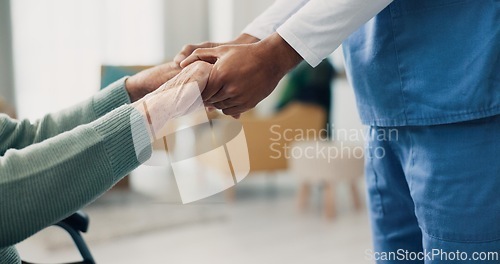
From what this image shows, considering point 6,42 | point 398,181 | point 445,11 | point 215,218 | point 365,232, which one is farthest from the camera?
point 6,42

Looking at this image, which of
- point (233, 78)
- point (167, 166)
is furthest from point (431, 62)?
point (167, 166)

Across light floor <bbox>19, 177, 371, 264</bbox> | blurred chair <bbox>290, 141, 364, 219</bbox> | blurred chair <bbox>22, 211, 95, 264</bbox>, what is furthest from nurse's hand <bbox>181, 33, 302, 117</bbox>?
blurred chair <bbox>290, 141, 364, 219</bbox>

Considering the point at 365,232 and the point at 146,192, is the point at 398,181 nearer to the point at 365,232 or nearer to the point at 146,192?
the point at 365,232

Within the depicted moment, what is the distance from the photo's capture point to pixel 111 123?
2.42 feet

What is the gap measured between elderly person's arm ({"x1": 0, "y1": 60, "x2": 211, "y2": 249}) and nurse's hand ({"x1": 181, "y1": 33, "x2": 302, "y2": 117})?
125mm

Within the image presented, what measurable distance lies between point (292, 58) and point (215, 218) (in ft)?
8.46

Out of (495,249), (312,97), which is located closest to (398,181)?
(495,249)

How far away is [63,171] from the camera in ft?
2.26

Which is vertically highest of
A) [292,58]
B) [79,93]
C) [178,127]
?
[292,58]

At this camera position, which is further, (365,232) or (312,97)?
(312,97)

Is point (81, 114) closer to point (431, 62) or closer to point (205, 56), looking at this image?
point (205, 56)

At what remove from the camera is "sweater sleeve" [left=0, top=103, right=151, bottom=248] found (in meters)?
0.67

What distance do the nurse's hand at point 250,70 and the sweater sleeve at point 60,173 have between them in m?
A: 0.16

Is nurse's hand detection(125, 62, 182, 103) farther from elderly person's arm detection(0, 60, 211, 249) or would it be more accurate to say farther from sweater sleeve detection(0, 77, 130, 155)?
elderly person's arm detection(0, 60, 211, 249)
